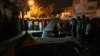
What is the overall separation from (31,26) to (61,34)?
11.3 m

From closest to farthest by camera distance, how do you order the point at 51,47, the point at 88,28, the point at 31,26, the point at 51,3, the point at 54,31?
the point at 51,47, the point at 88,28, the point at 54,31, the point at 31,26, the point at 51,3

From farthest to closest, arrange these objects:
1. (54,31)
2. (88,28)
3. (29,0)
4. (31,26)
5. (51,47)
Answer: (29,0)
(31,26)
(54,31)
(88,28)
(51,47)

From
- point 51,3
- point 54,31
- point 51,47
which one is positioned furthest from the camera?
point 51,3

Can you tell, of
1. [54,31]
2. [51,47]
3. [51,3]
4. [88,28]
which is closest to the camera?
[51,47]

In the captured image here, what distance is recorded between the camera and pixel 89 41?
56.6 ft

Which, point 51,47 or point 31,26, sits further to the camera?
point 31,26

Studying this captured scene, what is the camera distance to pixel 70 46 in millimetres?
6926

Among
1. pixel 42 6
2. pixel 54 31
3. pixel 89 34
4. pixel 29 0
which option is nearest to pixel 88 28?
pixel 89 34

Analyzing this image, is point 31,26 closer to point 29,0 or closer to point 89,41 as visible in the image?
point 29,0

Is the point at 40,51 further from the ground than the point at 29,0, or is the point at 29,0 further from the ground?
the point at 29,0

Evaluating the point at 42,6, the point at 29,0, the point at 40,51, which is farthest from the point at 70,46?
the point at 42,6

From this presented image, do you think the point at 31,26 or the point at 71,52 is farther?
the point at 31,26

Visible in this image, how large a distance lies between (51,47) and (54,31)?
760 inches

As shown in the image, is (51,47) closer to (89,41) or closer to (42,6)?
(89,41)
